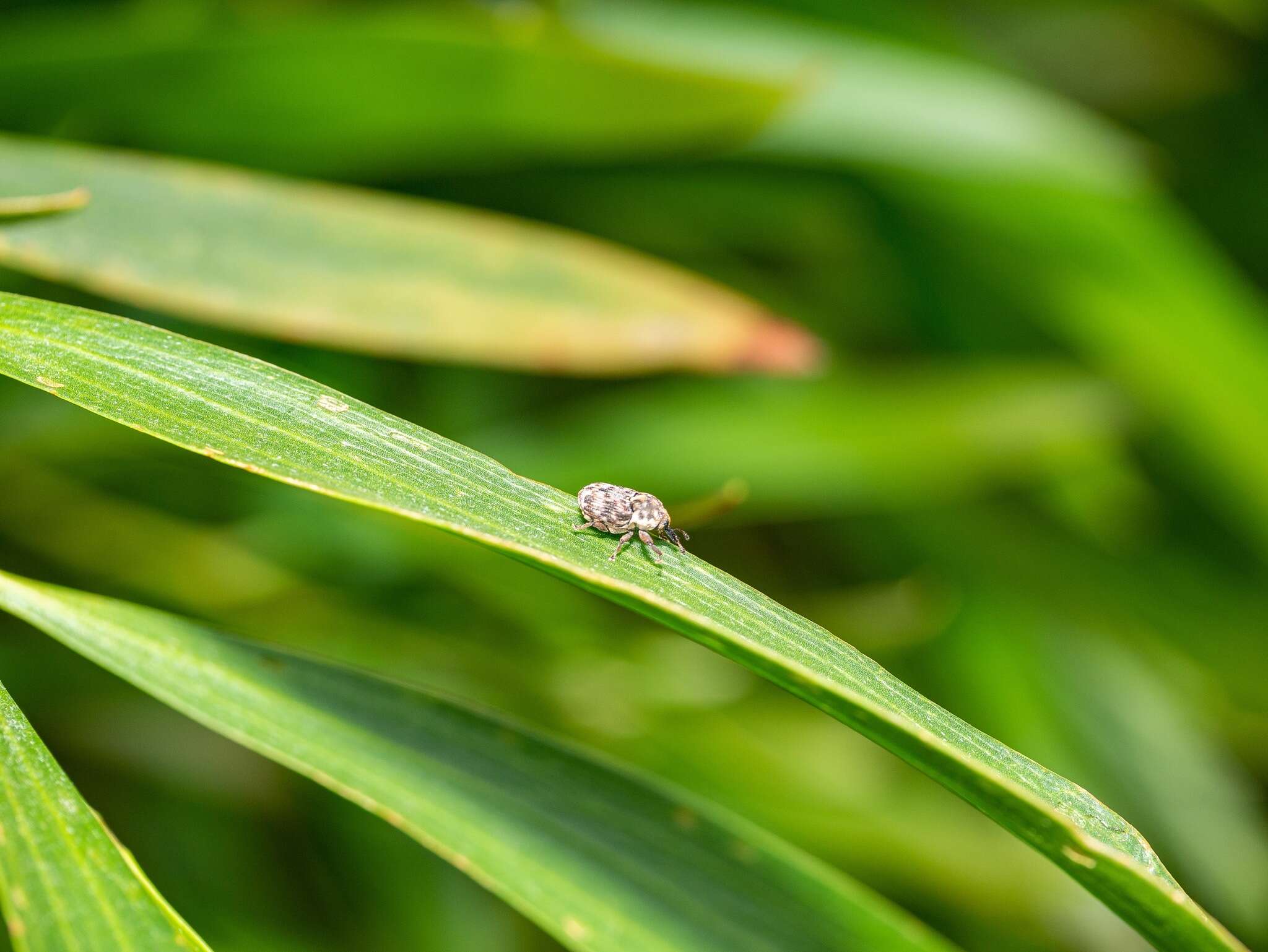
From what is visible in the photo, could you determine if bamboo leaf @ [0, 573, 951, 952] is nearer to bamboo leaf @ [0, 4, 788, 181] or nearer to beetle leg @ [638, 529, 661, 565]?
beetle leg @ [638, 529, 661, 565]

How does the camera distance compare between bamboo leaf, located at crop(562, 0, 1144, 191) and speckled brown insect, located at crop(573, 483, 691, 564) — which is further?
bamboo leaf, located at crop(562, 0, 1144, 191)

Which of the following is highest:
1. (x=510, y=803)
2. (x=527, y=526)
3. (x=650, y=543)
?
(x=527, y=526)

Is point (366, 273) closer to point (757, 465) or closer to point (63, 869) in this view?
point (63, 869)

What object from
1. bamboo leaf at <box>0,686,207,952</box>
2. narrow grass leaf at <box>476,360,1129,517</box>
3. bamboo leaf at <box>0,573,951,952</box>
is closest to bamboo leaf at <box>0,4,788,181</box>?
narrow grass leaf at <box>476,360,1129,517</box>

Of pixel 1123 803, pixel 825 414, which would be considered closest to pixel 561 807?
pixel 825 414

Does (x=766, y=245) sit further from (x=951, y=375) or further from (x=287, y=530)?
(x=287, y=530)

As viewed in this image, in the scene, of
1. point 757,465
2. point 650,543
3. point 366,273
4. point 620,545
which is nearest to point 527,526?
point 620,545

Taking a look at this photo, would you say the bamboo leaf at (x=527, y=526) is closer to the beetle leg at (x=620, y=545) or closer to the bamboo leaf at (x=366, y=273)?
the beetle leg at (x=620, y=545)
